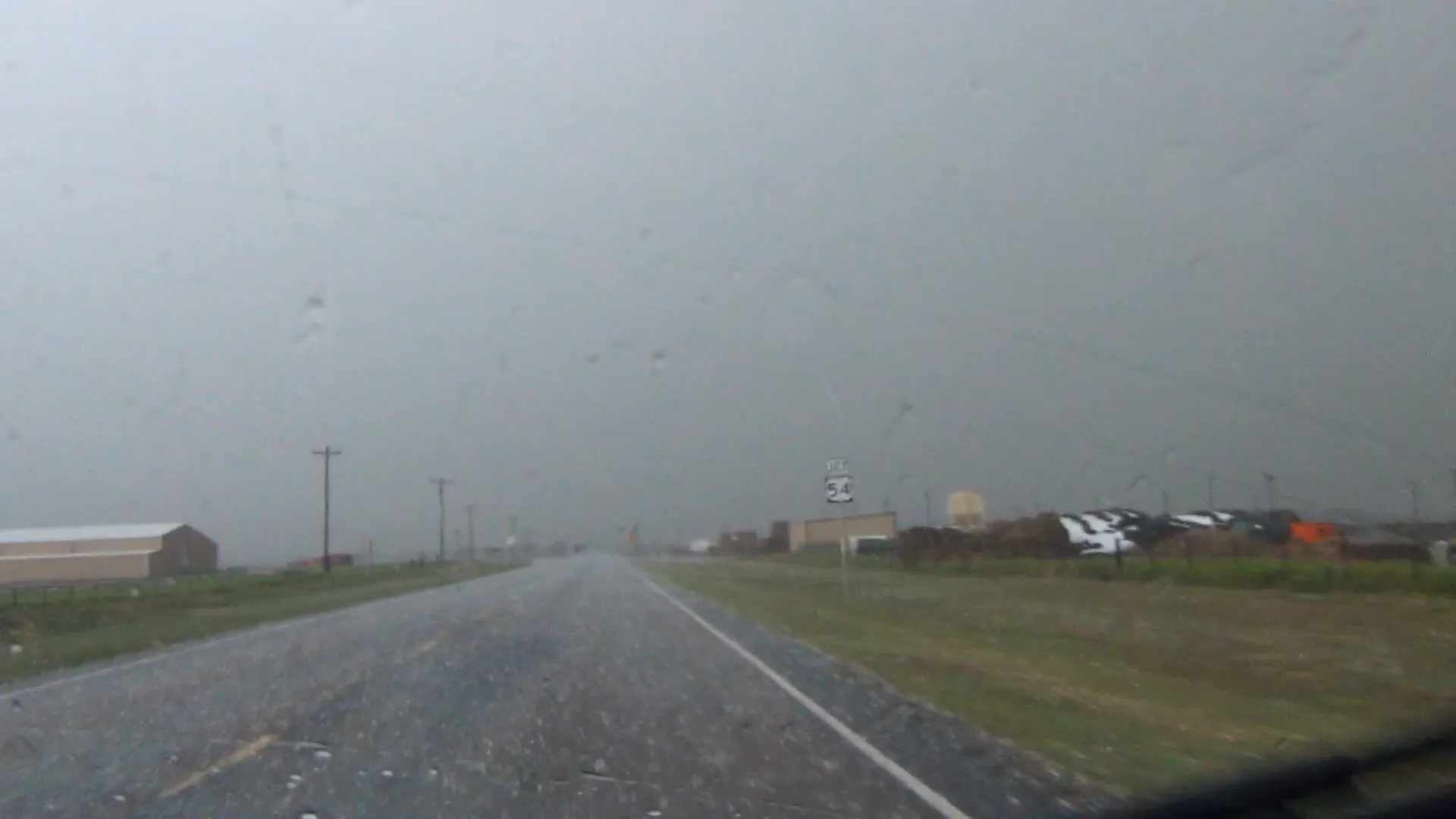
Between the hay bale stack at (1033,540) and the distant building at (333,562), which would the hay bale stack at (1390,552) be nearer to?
the hay bale stack at (1033,540)

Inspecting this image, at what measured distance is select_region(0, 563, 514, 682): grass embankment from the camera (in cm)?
2694

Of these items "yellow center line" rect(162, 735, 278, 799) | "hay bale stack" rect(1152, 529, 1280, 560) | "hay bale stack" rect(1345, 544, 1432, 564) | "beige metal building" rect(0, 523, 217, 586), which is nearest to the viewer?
"yellow center line" rect(162, 735, 278, 799)

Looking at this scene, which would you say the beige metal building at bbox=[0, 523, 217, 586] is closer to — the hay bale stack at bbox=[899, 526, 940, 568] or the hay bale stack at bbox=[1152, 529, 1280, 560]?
the hay bale stack at bbox=[899, 526, 940, 568]

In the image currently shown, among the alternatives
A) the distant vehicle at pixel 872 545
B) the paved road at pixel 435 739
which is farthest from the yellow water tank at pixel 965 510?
the paved road at pixel 435 739

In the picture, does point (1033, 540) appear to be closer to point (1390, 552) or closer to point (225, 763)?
point (1390, 552)

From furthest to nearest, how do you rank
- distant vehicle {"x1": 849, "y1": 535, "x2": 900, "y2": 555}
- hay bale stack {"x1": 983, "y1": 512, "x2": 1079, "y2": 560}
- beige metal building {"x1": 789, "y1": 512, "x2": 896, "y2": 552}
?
beige metal building {"x1": 789, "y1": 512, "x2": 896, "y2": 552}
distant vehicle {"x1": 849, "y1": 535, "x2": 900, "y2": 555}
hay bale stack {"x1": 983, "y1": 512, "x2": 1079, "y2": 560}

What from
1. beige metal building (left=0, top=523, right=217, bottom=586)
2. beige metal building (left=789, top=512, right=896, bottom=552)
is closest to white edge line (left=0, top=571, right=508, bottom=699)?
beige metal building (left=0, top=523, right=217, bottom=586)

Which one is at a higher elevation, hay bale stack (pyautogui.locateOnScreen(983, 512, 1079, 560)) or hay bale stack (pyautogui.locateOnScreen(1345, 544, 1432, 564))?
hay bale stack (pyautogui.locateOnScreen(983, 512, 1079, 560))

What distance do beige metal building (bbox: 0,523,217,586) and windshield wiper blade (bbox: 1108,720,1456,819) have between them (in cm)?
7300

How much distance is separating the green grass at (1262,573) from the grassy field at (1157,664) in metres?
0.65

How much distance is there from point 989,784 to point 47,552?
76.4 meters

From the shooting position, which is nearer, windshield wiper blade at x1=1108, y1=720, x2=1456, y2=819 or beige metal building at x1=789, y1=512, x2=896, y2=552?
windshield wiper blade at x1=1108, y1=720, x2=1456, y2=819

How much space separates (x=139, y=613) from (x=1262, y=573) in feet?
95.7

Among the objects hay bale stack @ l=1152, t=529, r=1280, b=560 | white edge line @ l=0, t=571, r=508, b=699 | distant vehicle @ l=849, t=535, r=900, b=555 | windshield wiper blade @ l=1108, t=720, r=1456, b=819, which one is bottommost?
windshield wiper blade @ l=1108, t=720, r=1456, b=819
